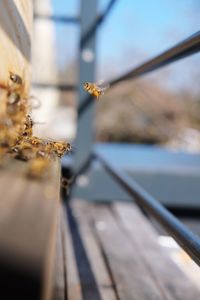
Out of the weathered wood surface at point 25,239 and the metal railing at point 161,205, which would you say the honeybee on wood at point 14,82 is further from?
the metal railing at point 161,205

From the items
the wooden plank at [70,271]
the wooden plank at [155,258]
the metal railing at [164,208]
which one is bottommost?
the wooden plank at [155,258]

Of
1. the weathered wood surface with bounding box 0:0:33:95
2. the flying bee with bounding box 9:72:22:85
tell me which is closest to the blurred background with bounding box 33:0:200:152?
the weathered wood surface with bounding box 0:0:33:95

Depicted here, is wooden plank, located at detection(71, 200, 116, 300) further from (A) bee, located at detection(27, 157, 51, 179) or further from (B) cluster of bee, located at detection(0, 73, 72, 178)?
(A) bee, located at detection(27, 157, 51, 179)

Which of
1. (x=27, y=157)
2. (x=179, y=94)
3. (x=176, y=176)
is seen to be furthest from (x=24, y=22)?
(x=179, y=94)

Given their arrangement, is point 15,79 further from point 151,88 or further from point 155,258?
point 151,88

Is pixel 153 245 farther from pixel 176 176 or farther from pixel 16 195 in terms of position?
pixel 16 195

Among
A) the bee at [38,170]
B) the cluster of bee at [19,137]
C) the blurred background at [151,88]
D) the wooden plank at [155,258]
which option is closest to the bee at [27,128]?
the cluster of bee at [19,137]
